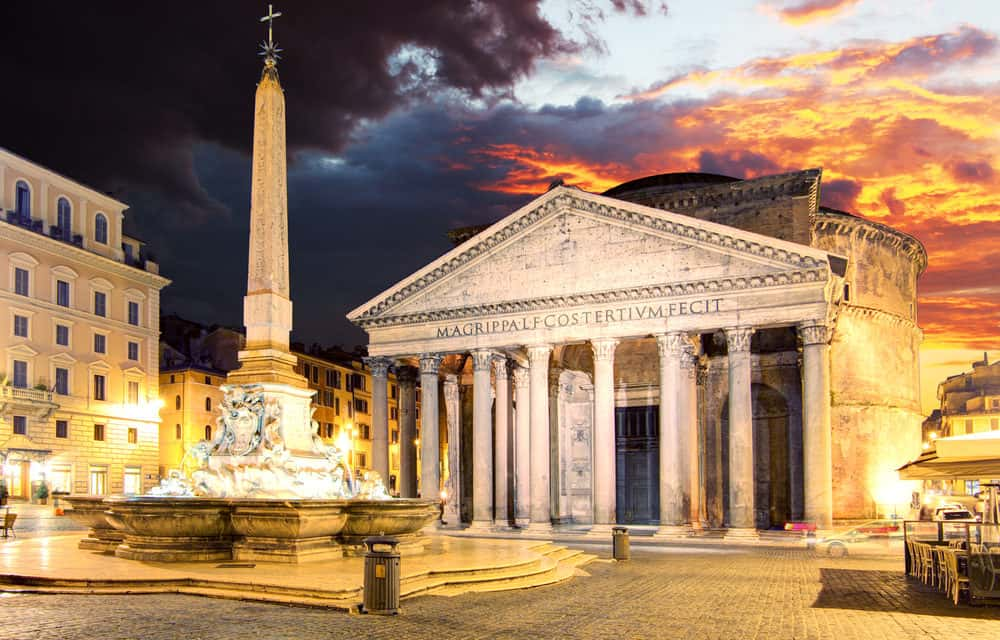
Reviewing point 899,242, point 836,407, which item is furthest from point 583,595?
point 899,242

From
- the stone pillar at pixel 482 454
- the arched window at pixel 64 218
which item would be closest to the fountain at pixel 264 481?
the stone pillar at pixel 482 454

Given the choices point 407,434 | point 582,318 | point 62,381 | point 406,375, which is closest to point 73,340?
point 62,381

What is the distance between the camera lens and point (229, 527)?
1647cm

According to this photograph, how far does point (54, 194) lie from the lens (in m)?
48.7

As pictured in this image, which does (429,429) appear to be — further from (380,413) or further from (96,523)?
(96,523)

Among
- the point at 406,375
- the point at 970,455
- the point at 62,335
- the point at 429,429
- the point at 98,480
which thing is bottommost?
the point at 98,480

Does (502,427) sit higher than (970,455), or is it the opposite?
(970,455)

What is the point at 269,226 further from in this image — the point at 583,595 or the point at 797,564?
the point at 797,564

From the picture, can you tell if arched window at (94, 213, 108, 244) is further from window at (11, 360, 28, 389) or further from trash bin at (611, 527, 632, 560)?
trash bin at (611, 527, 632, 560)

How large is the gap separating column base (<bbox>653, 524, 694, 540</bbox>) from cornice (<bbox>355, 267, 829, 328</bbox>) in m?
7.84

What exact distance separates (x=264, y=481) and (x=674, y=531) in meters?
19.1

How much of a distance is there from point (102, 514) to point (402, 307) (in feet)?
72.5

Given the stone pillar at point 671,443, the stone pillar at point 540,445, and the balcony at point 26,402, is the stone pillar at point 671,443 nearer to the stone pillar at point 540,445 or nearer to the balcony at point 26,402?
the stone pillar at point 540,445

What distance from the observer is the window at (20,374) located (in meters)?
45.4
